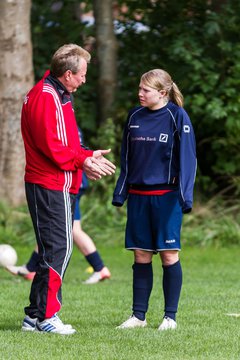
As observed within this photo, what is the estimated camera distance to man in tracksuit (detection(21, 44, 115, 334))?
6938mm

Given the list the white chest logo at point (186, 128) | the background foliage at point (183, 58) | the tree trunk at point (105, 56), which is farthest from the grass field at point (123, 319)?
the tree trunk at point (105, 56)

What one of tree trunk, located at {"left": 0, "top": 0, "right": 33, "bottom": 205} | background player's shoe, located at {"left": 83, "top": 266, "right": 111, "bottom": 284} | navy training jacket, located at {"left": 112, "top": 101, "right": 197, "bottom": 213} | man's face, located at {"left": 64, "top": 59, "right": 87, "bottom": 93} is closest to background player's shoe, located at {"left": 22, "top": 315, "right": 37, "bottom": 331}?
navy training jacket, located at {"left": 112, "top": 101, "right": 197, "bottom": 213}

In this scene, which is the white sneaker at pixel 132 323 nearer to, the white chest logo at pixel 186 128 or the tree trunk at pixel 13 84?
the white chest logo at pixel 186 128

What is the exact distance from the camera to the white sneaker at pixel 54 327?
7086 mm

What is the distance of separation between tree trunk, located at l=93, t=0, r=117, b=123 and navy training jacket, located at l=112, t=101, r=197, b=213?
9.36m

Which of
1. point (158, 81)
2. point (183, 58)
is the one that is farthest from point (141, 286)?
point (183, 58)

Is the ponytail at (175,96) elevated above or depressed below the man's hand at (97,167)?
above

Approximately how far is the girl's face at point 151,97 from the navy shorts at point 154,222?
0.63 metres

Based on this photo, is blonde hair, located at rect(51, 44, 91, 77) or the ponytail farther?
the ponytail

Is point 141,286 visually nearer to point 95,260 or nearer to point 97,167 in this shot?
point 97,167

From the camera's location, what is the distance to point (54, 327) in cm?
709

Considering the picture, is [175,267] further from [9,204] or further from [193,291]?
[9,204]

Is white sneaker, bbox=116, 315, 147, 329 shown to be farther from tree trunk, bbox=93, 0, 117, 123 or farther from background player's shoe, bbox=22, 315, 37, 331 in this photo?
tree trunk, bbox=93, 0, 117, 123

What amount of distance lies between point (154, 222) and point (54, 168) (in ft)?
2.74
